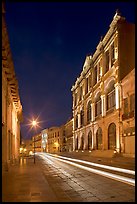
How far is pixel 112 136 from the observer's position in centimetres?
3962

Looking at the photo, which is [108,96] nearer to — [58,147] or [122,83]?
[122,83]

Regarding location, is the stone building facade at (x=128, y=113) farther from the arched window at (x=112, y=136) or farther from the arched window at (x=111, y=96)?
the arched window at (x=111, y=96)

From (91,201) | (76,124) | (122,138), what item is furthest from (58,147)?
(91,201)

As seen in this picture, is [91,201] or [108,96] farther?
[108,96]

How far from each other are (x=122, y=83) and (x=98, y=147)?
17.1 meters

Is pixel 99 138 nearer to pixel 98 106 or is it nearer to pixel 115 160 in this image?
pixel 98 106

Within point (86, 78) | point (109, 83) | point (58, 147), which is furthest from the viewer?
point (58, 147)

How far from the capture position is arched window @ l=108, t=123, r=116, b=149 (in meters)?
38.6

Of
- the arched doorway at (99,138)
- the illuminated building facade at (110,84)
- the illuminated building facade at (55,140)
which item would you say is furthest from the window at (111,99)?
the illuminated building facade at (55,140)

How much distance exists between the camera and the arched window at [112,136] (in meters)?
38.6

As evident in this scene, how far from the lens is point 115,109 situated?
36.8 metres

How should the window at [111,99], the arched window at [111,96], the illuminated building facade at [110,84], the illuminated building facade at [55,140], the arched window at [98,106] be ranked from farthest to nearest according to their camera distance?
the illuminated building facade at [55,140]
the arched window at [98,106]
the arched window at [111,96]
the window at [111,99]
the illuminated building facade at [110,84]

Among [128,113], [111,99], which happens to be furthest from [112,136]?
[128,113]

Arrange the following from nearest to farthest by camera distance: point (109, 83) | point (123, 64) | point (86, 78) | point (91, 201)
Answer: point (91, 201) → point (123, 64) → point (109, 83) → point (86, 78)
